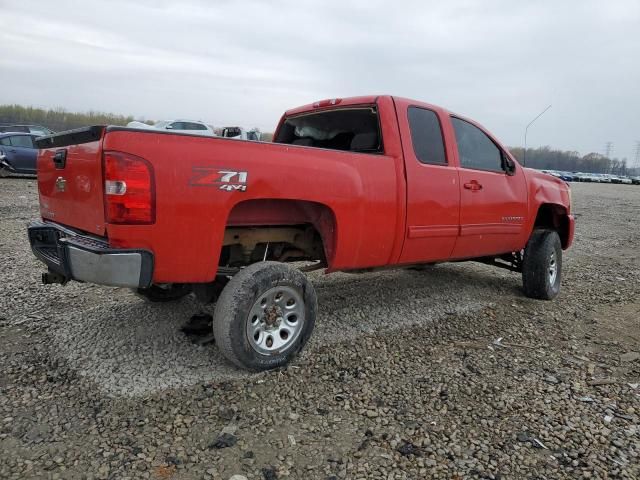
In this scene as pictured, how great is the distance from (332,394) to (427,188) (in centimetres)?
193

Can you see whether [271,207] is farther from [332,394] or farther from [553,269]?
[553,269]

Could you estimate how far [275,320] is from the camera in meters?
3.39

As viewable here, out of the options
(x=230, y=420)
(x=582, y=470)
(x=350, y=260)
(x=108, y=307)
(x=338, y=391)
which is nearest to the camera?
(x=582, y=470)

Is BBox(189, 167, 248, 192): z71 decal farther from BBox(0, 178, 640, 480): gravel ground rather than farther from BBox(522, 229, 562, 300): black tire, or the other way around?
BBox(522, 229, 562, 300): black tire

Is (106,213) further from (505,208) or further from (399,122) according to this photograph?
(505,208)

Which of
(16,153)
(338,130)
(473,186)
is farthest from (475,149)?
(16,153)

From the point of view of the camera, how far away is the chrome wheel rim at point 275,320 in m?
3.27

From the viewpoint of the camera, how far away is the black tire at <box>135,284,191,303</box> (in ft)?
13.6

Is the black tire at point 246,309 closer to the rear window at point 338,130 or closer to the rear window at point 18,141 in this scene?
the rear window at point 338,130

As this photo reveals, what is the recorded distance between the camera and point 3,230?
25.3 ft

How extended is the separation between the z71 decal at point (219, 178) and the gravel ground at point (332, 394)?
1251mm

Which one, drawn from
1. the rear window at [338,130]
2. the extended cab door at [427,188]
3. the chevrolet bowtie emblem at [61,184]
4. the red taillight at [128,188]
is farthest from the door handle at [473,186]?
the chevrolet bowtie emblem at [61,184]

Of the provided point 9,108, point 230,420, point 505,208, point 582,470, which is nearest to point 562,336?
point 505,208

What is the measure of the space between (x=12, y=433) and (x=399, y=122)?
3.37m
